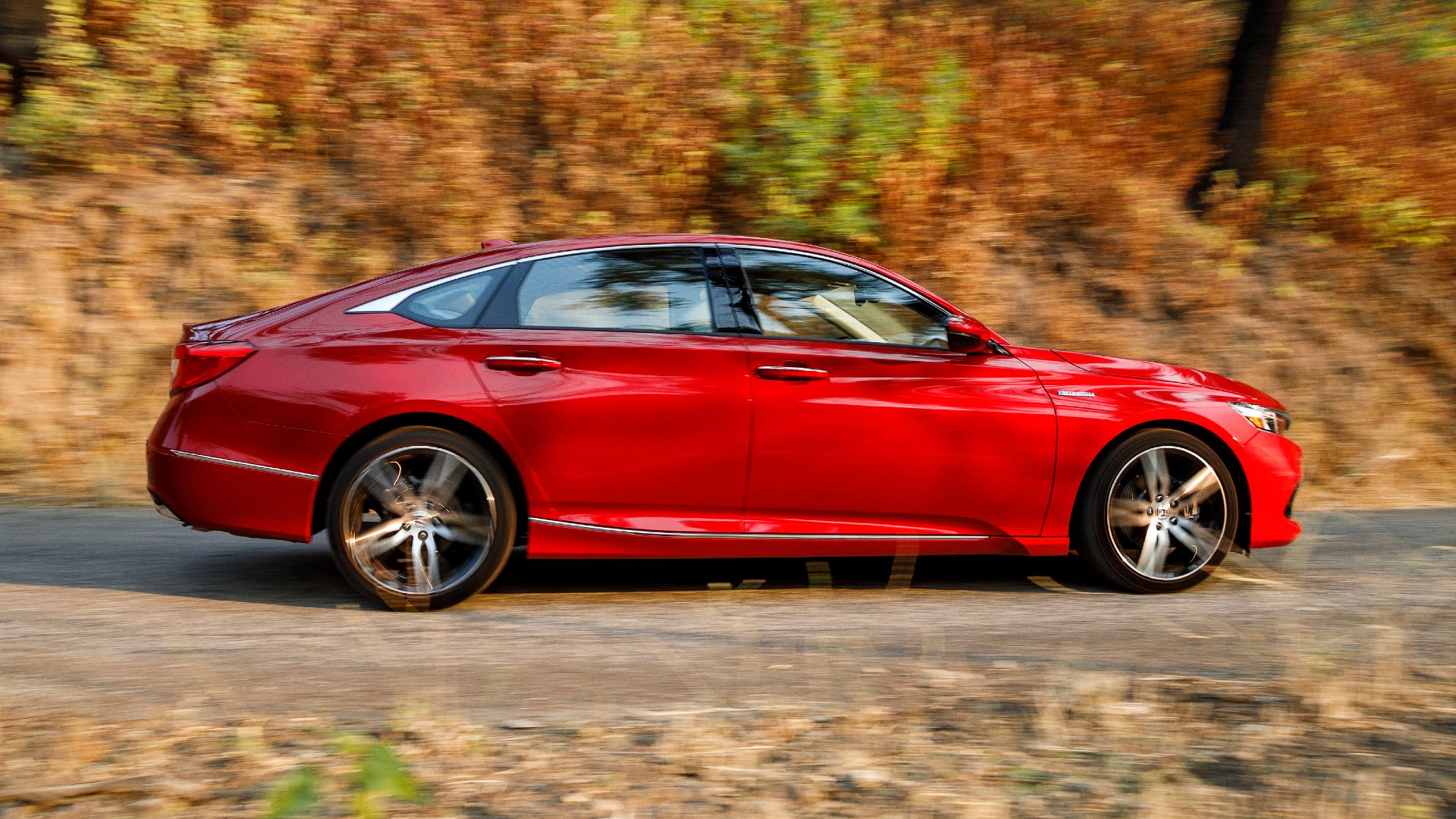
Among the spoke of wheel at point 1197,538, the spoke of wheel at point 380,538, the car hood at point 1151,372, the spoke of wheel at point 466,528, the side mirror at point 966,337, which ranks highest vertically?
the side mirror at point 966,337

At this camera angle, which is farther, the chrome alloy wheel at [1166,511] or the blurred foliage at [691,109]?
the blurred foliage at [691,109]

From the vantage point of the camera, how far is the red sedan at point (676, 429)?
5.32 metres

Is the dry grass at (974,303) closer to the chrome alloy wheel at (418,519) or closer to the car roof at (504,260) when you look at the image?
the car roof at (504,260)

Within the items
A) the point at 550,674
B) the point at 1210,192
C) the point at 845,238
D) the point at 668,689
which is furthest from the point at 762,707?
the point at 1210,192

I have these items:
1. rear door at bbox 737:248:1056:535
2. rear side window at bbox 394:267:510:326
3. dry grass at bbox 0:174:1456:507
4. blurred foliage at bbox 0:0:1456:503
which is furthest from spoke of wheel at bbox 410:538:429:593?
blurred foliage at bbox 0:0:1456:503

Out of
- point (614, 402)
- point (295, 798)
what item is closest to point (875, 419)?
point (614, 402)

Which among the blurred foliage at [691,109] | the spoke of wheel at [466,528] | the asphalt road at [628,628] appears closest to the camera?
the asphalt road at [628,628]

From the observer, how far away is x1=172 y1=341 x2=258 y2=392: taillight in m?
5.33

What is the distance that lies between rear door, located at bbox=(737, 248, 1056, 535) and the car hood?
334 mm

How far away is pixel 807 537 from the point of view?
18.3 feet

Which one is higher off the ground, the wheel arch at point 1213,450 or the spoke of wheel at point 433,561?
the wheel arch at point 1213,450

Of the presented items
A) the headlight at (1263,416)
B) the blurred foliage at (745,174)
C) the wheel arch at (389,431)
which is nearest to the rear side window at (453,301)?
the wheel arch at (389,431)

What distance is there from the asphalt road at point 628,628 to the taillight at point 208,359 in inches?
38.4

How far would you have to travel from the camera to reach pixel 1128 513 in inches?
231
